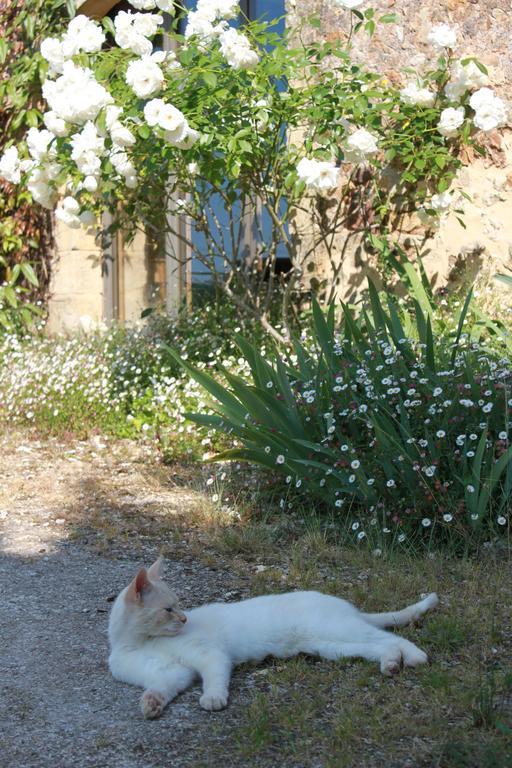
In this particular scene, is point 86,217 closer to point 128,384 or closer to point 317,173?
point 128,384

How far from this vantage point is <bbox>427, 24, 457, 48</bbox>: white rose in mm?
5859

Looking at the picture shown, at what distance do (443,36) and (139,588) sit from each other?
4.36m

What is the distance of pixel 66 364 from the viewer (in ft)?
21.7

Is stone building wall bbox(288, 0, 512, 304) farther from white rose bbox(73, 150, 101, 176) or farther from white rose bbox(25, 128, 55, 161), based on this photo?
white rose bbox(25, 128, 55, 161)

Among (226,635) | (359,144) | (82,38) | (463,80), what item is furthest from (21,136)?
(226,635)

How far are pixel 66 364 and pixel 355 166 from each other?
243 cm

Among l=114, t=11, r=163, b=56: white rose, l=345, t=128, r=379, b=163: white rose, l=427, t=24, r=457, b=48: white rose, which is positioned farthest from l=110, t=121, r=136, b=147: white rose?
l=427, t=24, r=457, b=48: white rose

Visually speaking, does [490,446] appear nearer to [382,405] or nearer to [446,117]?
[382,405]

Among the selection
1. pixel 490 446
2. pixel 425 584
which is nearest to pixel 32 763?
pixel 425 584

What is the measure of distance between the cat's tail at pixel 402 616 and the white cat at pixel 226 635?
0.03 m

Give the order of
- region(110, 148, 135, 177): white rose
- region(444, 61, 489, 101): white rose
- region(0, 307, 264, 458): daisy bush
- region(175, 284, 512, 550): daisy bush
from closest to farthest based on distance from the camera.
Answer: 1. region(175, 284, 512, 550): daisy bush
2. region(110, 148, 135, 177): white rose
3. region(444, 61, 489, 101): white rose
4. region(0, 307, 264, 458): daisy bush

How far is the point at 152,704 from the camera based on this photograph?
2607 mm

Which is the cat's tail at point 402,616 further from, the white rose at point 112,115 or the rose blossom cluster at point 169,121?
the white rose at point 112,115

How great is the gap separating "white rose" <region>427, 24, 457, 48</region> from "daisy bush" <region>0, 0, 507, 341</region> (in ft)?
0.04
